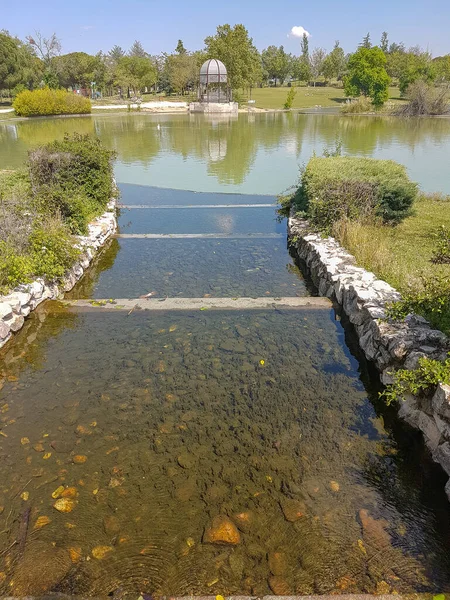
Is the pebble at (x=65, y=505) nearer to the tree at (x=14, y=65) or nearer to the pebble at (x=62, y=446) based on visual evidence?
the pebble at (x=62, y=446)

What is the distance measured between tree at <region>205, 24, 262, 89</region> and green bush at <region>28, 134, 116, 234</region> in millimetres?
52631

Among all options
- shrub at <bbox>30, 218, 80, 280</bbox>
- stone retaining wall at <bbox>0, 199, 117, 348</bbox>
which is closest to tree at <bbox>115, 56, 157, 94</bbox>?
stone retaining wall at <bbox>0, 199, 117, 348</bbox>

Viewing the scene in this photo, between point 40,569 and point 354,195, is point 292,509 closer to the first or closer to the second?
Answer: point 40,569

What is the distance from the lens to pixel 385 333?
17.6 feet

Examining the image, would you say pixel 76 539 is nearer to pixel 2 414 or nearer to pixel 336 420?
pixel 2 414

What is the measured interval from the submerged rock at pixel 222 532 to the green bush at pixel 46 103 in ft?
→ 160

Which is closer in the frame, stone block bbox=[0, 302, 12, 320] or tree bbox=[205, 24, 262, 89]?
stone block bbox=[0, 302, 12, 320]

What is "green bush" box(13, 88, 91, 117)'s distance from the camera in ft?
140

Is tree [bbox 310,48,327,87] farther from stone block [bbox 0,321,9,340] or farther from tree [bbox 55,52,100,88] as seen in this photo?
stone block [bbox 0,321,9,340]

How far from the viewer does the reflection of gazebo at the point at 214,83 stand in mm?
51312

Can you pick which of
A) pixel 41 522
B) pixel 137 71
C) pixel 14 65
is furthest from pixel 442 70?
pixel 41 522

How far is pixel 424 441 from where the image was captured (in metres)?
4.37

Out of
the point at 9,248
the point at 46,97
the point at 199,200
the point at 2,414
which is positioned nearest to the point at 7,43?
the point at 46,97

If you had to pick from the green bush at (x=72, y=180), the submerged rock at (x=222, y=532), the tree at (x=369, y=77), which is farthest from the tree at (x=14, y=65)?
the submerged rock at (x=222, y=532)
